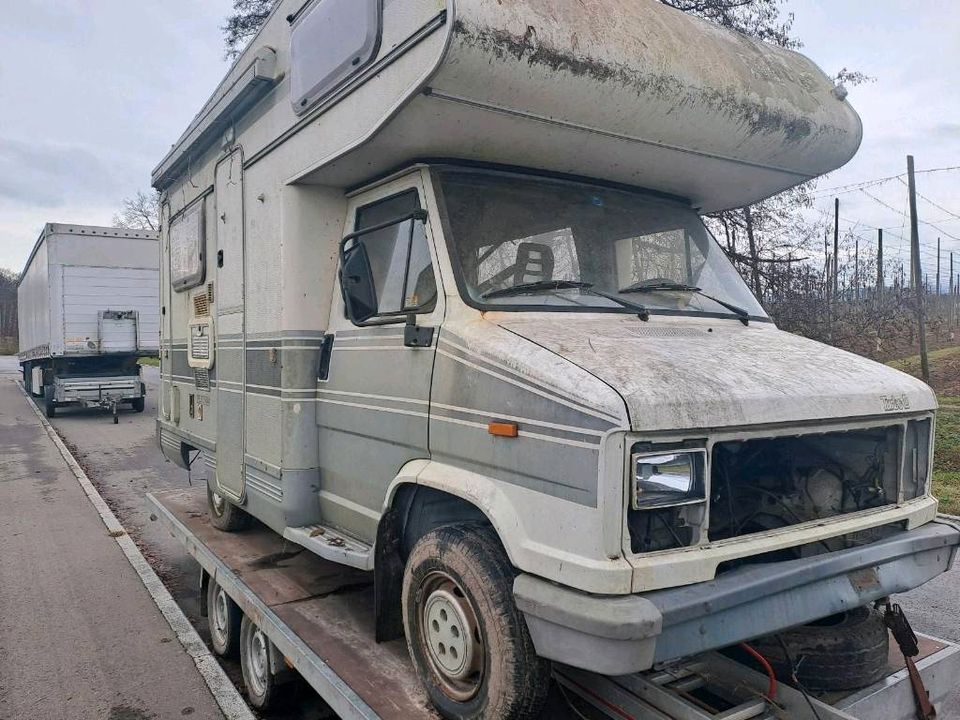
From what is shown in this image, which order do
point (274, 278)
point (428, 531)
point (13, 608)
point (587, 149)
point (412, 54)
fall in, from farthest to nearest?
point (13, 608) → point (274, 278) → point (587, 149) → point (428, 531) → point (412, 54)

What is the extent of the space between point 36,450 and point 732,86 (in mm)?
13390

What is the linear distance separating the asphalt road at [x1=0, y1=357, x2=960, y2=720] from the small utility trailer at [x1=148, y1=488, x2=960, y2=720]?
1.85 feet

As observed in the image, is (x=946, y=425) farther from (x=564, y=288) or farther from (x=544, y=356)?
(x=544, y=356)

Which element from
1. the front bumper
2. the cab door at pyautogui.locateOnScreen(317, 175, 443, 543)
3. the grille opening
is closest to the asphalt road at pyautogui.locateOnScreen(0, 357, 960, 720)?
the cab door at pyautogui.locateOnScreen(317, 175, 443, 543)

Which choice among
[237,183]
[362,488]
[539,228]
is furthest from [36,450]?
[539,228]

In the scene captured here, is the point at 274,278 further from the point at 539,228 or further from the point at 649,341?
the point at 649,341

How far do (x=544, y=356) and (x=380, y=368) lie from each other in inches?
44.9

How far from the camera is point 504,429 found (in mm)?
2689

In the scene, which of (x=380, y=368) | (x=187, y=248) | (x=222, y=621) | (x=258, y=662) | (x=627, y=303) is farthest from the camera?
(x=187, y=248)

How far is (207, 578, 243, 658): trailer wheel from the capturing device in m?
4.63

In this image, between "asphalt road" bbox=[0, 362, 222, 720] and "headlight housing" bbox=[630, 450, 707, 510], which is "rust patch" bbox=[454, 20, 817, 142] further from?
"asphalt road" bbox=[0, 362, 222, 720]

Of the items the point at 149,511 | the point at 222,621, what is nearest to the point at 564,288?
the point at 222,621

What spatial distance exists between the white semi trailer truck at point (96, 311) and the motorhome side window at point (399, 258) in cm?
1513

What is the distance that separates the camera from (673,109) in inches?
137
